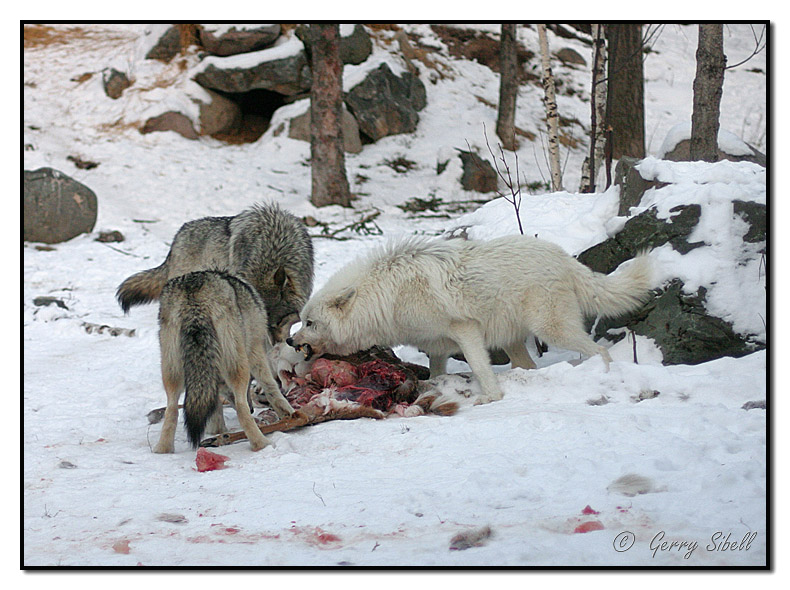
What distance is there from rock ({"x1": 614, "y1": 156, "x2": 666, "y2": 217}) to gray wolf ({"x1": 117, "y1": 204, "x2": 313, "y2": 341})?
2.71 meters

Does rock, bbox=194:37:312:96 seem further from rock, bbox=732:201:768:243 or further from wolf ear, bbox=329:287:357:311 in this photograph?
rock, bbox=732:201:768:243

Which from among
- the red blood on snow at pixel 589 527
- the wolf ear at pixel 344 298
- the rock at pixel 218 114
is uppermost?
the rock at pixel 218 114

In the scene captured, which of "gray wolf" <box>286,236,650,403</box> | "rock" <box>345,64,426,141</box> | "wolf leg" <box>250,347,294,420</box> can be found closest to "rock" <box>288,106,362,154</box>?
"rock" <box>345,64,426,141</box>

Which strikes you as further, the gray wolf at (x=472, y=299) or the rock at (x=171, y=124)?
the rock at (x=171, y=124)

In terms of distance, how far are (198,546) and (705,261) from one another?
359 cm

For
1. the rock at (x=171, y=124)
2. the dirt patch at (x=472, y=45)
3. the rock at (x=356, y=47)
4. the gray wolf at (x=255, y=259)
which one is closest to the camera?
the gray wolf at (x=255, y=259)

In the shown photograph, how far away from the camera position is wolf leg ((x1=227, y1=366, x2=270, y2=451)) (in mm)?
4031

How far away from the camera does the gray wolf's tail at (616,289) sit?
15.9 feet

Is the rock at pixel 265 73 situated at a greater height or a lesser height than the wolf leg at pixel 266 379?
greater

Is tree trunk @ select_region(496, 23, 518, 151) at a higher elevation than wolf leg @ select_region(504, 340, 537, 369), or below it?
higher

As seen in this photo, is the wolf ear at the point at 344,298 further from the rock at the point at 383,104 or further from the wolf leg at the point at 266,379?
the rock at the point at 383,104

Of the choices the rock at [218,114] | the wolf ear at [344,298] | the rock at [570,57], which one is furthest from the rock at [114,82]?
the wolf ear at [344,298]

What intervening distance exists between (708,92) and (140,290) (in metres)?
4.76

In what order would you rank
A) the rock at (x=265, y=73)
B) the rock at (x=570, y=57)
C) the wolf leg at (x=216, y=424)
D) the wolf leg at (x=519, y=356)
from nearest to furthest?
the wolf leg at (x=216, y=424), the wolf leg at (x=519, y=356), the rock at (x=570, y=57), the rock at (x=265, y=73)
